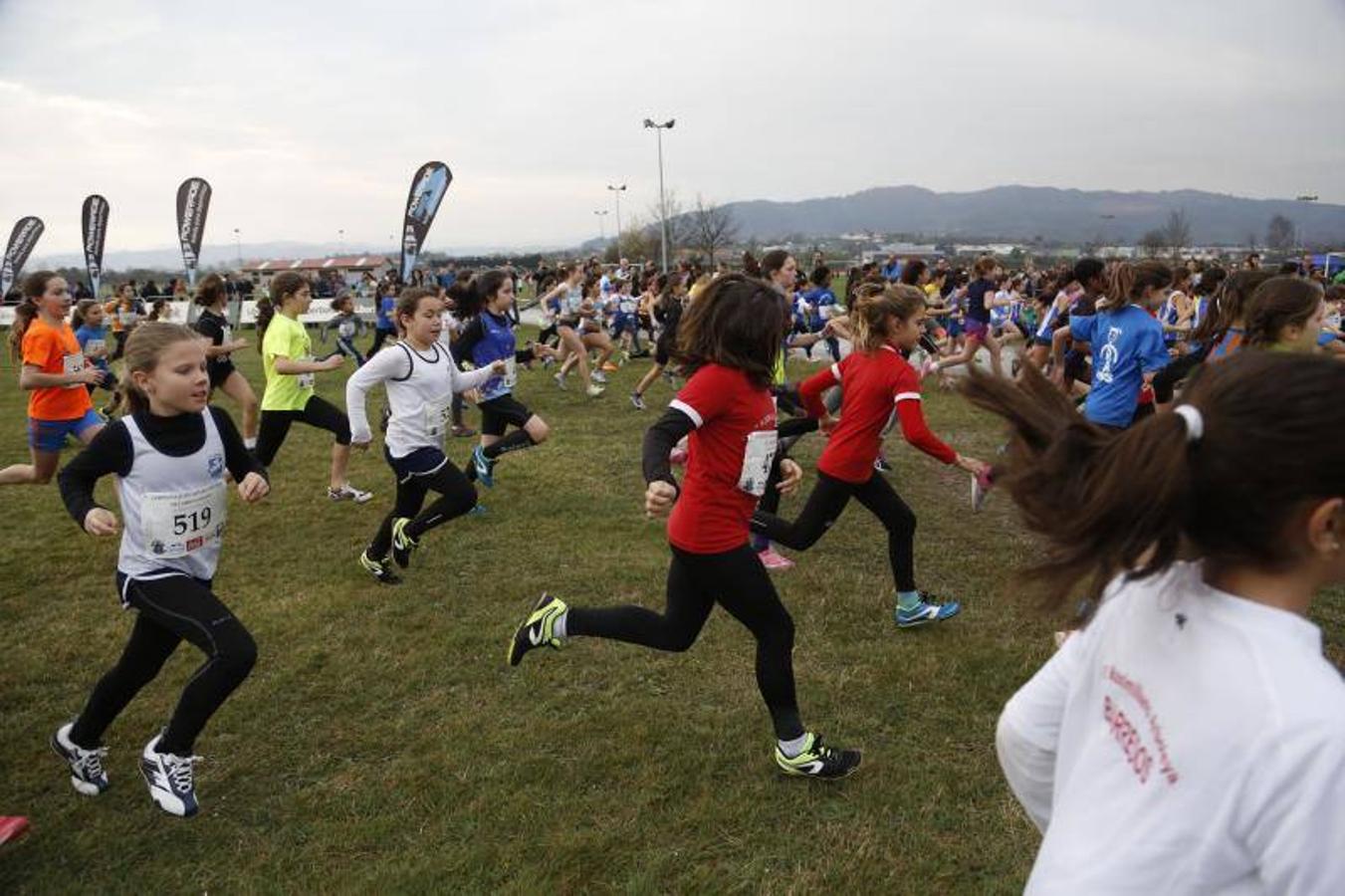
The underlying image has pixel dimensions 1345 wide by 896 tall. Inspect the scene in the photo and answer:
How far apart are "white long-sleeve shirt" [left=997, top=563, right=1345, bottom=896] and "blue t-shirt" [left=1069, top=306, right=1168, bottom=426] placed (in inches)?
186

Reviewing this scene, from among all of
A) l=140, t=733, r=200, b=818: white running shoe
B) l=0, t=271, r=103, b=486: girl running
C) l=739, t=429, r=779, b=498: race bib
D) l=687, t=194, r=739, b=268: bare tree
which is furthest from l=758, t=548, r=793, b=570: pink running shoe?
l=687, t=194, r=739, b=268: bare tree

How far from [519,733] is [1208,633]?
11.2 ft

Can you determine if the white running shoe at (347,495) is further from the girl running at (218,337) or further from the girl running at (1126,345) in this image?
the girl running at (1126,345)

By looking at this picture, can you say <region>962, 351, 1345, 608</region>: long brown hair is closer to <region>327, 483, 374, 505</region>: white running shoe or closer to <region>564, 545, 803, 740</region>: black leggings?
<region>564, 545, 803, 740</region>: black leggings

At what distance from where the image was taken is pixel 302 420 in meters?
7.29

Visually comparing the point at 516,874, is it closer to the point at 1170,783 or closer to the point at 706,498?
the point at 706,498

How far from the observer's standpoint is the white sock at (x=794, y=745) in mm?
3541

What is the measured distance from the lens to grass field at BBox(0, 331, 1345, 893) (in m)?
3.17

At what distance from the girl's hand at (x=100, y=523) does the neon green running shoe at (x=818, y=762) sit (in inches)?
108

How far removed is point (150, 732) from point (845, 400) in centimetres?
392

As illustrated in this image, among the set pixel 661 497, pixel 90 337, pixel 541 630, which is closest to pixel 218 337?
pixel 90 337

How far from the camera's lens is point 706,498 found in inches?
132

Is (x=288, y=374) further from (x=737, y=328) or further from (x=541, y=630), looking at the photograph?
(x=737, y=328)

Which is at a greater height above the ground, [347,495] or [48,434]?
[48,434]
